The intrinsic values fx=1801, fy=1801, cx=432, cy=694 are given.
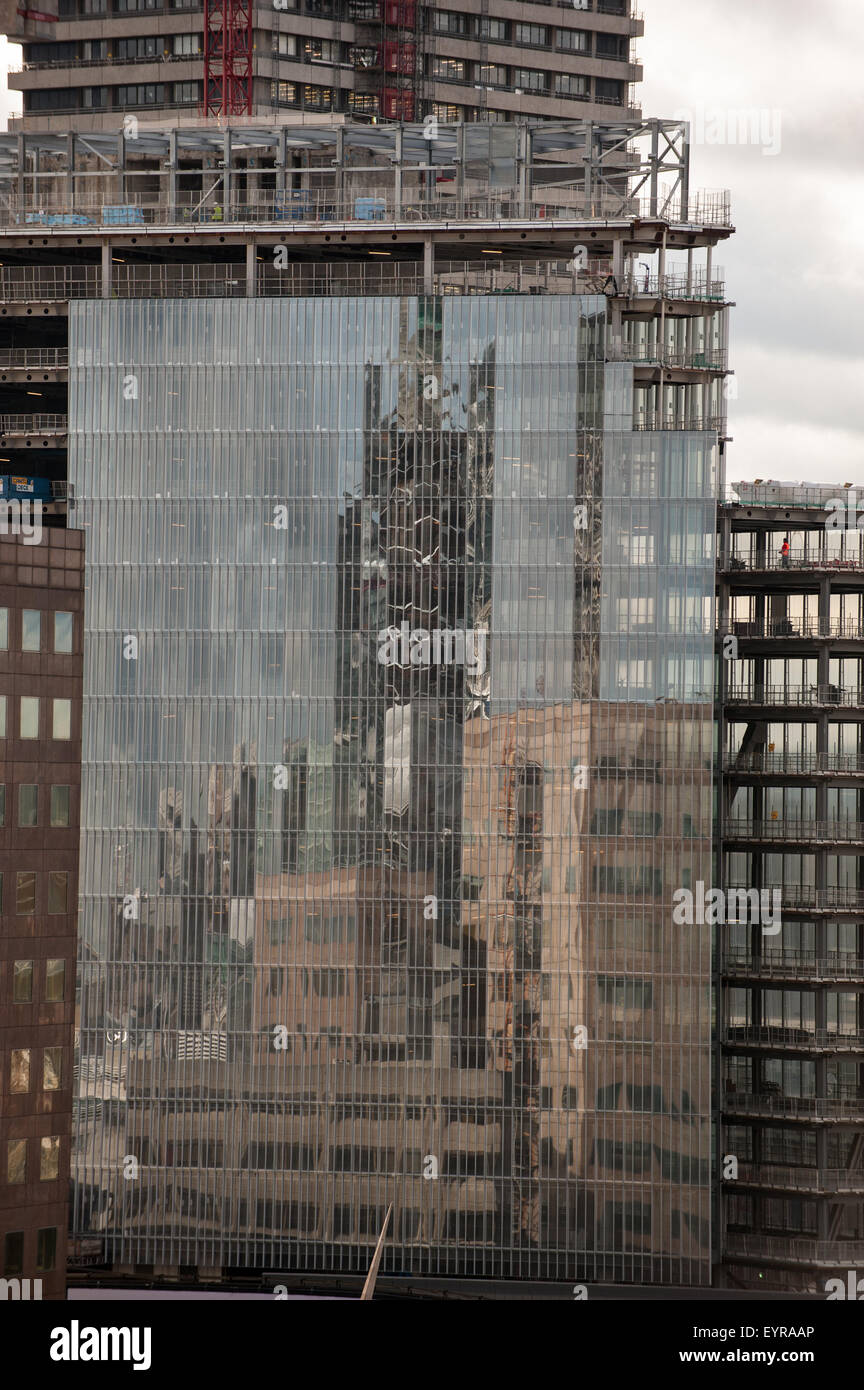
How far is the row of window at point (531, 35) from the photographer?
16300cm

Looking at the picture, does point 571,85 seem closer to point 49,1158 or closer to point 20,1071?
point 20,1071

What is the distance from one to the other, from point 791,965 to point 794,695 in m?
16.4

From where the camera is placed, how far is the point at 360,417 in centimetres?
10106

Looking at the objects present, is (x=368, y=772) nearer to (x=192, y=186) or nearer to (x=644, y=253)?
(x=644, y=253)

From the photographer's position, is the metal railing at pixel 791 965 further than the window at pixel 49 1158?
Yes

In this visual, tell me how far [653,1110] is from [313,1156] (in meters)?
19.0

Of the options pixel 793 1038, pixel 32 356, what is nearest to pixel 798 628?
pixel 793 1038

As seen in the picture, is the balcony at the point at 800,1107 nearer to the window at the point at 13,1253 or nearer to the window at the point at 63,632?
the window at the point at 13,1253

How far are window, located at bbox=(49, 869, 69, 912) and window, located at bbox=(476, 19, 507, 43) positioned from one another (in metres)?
109

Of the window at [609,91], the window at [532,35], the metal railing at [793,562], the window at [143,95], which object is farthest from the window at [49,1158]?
the window at [532,35]

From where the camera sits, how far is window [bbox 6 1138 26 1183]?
79.0 metres

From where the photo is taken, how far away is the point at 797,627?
111m

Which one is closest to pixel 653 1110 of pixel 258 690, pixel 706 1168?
pixel 706 1168

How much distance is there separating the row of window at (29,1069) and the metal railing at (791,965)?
147ft
